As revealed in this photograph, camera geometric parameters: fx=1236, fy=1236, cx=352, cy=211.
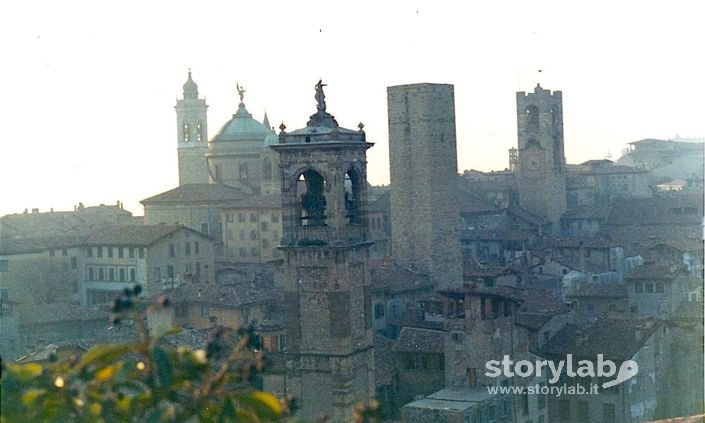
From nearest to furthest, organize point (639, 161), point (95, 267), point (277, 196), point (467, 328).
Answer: point (467, 328) → point (95, 267) → point (277, 196) → point (639, 161)

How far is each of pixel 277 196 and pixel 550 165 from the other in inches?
595

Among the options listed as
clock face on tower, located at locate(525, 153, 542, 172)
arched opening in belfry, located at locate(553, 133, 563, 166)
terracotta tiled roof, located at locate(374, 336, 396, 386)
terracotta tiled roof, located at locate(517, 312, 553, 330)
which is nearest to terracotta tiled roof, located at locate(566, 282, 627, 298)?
terracotta tiled roof, located at locate(517, 312, 553, 330)

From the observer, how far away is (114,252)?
4131 cm

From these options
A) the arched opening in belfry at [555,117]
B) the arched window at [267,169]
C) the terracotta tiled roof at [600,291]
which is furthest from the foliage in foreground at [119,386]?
the arched opening in belfry at [555,117]

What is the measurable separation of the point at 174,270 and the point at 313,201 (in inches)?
883

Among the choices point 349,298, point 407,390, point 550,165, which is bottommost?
point 407,390

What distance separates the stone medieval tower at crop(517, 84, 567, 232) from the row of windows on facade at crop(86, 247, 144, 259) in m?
23.4

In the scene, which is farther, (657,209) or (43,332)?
(657,209)

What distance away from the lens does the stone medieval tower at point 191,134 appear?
217ft

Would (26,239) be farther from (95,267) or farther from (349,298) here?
(349,298)

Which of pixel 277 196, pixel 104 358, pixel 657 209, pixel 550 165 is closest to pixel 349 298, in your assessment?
pixel 104 358

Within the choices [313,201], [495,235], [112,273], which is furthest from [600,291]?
[313,201]

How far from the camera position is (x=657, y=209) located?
172ft

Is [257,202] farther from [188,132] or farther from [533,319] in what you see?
[533,319]
